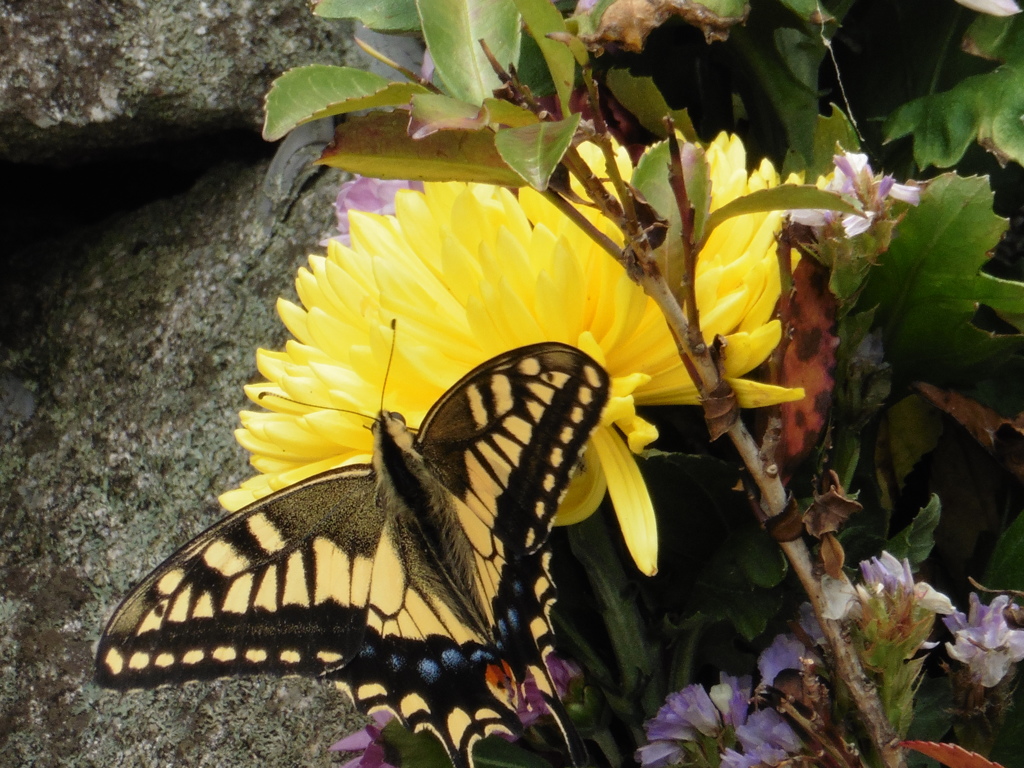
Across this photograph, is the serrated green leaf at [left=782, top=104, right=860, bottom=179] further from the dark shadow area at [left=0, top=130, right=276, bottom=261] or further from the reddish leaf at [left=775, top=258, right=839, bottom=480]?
the dark shadow area at [left=0, top=130, right=276, bottom=261]

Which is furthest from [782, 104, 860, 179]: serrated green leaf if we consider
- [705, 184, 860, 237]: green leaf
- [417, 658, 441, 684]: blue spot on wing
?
[417, 658, 441, 684]: blue spot on wing

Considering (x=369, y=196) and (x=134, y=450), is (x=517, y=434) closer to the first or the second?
(x=369, y=196)

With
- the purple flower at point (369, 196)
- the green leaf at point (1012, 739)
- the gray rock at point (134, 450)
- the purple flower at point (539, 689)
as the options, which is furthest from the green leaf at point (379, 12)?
the green leaf at point (1012, 739)

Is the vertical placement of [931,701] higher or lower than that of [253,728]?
higher

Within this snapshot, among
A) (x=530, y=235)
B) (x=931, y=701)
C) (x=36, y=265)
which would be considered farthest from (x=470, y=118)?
(x=36, y=265)

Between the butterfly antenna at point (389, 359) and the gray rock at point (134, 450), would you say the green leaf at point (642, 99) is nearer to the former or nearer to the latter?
the butterfly antenna at point (389, 359)

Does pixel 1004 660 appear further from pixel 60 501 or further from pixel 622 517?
pixel 60 501

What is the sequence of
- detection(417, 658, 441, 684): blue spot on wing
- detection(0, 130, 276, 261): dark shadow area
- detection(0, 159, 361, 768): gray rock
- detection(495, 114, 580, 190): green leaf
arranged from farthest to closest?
detection(0, 130, 276, 261): dark shadow area → detection(0, 159, 361, 768): gray rock → detection(417, 658, 441, 684): blue spot on wing → detection(495, 114, 580, 190): green leaf
